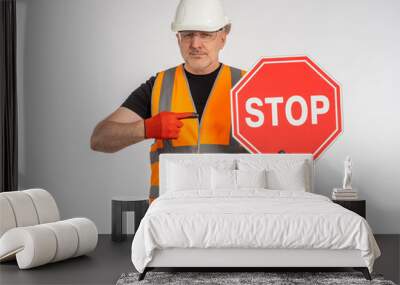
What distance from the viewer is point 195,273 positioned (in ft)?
15.3

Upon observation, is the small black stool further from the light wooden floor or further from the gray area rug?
the gray area rug

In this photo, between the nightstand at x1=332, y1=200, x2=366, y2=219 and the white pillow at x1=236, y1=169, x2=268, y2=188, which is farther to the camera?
the nightstand at x1=332, y1=200, x2=366, y2=219

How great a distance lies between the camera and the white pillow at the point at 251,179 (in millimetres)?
5828

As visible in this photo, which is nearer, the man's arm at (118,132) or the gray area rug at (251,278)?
the gray area rug at (251,278)

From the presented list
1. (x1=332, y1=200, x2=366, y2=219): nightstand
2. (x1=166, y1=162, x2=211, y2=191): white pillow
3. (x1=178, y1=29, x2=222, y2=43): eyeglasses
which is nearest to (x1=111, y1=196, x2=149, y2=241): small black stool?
(x1=166, y1=162, x2=211, y2=191): white pillow

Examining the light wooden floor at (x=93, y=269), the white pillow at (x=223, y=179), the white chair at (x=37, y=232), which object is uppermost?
the white pillow at (x=223, y=179)

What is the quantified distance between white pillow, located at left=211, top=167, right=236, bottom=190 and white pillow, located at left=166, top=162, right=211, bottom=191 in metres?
0.07

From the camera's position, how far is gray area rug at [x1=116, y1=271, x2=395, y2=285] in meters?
4.37

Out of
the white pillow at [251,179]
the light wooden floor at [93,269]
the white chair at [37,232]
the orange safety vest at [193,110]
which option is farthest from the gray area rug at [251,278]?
the orange safety vest at [193,110]

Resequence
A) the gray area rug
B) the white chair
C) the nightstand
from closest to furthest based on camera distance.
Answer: the gray area rug < the white chair < the nightstand

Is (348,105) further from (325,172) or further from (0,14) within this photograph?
(0,14)

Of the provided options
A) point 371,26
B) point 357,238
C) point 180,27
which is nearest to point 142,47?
point 180,27

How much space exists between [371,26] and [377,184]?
66.7 inches

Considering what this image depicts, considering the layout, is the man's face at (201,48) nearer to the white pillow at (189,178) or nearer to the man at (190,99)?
the man at (190,99)
